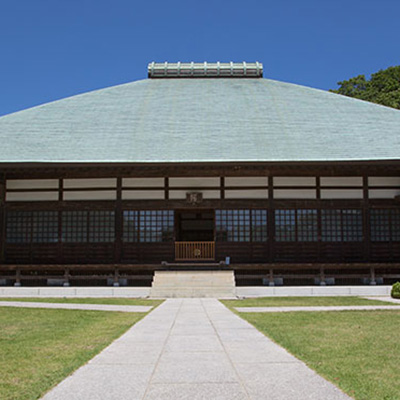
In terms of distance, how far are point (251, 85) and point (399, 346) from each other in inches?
949

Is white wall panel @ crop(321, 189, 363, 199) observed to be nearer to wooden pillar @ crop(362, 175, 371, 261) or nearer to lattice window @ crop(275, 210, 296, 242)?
wooden pillar @ crop(362, 175, 371, 261)

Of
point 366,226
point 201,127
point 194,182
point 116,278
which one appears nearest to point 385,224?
point 366,226

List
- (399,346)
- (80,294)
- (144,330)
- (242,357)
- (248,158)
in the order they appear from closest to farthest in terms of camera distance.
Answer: (242,357)
(399,346)
(144,330)
(80,294)
(248,158)

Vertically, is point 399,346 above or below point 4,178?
below

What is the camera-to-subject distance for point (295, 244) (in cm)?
2023

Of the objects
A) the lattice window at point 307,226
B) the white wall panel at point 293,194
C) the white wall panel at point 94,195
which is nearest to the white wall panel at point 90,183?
the white wall panel at point 94,195

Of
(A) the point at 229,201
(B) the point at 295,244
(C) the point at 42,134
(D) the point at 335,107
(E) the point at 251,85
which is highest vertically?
(E) the point at 251,85

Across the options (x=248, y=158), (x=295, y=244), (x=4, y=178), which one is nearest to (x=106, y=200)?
(x=4, y=178)

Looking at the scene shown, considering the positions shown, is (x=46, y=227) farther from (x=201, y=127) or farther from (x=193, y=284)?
(x=201, y=127)

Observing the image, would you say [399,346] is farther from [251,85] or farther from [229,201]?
[251,85]

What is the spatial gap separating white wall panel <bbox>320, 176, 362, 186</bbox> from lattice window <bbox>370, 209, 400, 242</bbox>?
1460mm

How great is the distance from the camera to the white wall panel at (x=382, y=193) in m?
20.4

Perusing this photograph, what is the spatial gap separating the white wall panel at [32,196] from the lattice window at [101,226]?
6.21 ft

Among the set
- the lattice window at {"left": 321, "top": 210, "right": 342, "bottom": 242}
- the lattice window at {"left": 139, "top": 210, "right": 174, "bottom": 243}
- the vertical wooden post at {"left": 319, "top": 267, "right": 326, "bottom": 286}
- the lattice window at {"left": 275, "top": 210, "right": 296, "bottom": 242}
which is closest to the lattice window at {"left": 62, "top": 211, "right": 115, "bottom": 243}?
the lattice window at {"left": 139, "top": 210, "right": 174, "bottom": 243}
